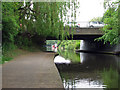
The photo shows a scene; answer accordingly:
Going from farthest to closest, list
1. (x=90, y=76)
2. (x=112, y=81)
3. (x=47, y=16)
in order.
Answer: (x=47, y=16), (x=90, y=76), (x=112, y=81)

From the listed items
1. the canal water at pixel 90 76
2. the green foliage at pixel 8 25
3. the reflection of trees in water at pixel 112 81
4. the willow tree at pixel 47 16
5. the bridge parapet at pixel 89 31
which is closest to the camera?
the reflection of trees in water at pixel 112 81

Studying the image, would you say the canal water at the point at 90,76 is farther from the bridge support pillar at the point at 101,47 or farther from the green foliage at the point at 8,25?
the bridge support pillar at the point at 101,47

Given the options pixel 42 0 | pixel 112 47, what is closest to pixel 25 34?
pixel 42 0

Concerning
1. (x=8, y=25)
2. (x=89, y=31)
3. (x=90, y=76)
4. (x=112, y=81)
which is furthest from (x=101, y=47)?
(x=112, y=81)

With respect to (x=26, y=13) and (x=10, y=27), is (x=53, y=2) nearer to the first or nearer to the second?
(x=10, y=27)

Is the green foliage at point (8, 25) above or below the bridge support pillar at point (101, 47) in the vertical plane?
above

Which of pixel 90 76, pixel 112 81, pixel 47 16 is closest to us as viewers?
pixel 112 81

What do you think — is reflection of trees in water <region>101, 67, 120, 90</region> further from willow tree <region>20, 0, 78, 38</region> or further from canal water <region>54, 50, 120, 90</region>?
willow tree <region>20, 0, 78, 38</region>

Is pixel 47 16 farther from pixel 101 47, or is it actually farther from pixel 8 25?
pixel 101 47

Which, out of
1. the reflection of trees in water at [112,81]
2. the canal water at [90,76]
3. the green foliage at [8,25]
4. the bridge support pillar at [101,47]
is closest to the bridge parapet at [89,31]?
the bridge support pillar at [101,47]

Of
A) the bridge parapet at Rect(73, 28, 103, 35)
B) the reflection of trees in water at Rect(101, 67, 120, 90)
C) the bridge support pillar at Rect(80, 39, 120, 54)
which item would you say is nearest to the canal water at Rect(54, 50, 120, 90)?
the reflection of trees in water at Rect(101, 67, 120, 90)

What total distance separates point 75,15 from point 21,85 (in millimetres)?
10671

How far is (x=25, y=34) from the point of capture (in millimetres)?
23062

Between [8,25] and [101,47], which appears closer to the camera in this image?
[8,25]
